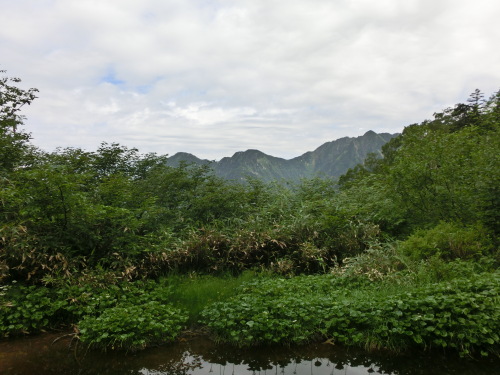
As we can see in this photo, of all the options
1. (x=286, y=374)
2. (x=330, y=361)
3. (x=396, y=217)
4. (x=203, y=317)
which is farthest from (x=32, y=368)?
(x=396, y=217)

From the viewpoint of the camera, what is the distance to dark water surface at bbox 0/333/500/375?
13.3 ft

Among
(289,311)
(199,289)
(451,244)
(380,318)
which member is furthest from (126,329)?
(451,244)

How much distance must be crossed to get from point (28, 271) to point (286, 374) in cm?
445

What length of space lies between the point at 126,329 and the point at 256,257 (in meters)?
3.44

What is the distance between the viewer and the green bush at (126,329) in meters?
4.40

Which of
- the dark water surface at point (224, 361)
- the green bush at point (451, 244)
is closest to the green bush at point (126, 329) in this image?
the dark water surface at point (224, 361)

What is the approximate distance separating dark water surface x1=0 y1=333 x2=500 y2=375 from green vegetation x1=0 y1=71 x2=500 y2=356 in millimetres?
158

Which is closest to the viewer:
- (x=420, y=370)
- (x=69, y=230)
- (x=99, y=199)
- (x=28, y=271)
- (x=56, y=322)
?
(x=420, y=370)

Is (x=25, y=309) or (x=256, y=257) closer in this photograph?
(x=25, y=309)

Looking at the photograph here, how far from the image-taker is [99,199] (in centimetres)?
693

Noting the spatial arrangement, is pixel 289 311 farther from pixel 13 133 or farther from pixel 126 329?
pixel 13 133

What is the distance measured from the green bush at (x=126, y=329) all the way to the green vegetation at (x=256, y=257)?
0.02 m

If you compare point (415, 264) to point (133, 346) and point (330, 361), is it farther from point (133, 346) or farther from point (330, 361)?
point (133, 346)

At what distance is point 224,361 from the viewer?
14.3 feet
